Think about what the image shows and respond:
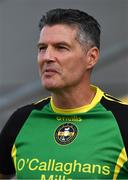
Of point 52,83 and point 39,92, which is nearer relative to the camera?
point 52,83

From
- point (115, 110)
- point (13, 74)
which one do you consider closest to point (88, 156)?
point (115, 110)

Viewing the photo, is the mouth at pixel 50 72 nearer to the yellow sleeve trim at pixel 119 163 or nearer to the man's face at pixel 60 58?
the man's face at pixel 60 58

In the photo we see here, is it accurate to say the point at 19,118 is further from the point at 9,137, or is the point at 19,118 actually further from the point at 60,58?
the point at 60,58

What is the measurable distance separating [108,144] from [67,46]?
44cm

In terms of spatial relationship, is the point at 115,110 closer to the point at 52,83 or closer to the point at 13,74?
the point at 52,83

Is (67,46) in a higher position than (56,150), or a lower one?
higher

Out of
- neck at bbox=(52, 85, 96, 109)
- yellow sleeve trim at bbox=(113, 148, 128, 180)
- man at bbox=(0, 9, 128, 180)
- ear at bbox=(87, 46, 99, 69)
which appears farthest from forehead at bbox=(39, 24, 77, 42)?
yellow sleeve trim at bbox=(113, 148, 128, 180)

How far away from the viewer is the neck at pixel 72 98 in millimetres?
2637

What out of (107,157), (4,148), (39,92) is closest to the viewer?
(107,157)

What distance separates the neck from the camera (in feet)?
8.65

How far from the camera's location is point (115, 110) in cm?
262

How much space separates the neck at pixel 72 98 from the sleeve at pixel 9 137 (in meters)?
0.16

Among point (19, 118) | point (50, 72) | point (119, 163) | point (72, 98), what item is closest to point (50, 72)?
point (50, 72)

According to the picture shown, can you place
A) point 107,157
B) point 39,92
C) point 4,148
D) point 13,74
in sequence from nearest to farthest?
point 107,157, point 4,148, point 39,92, point 13,74
